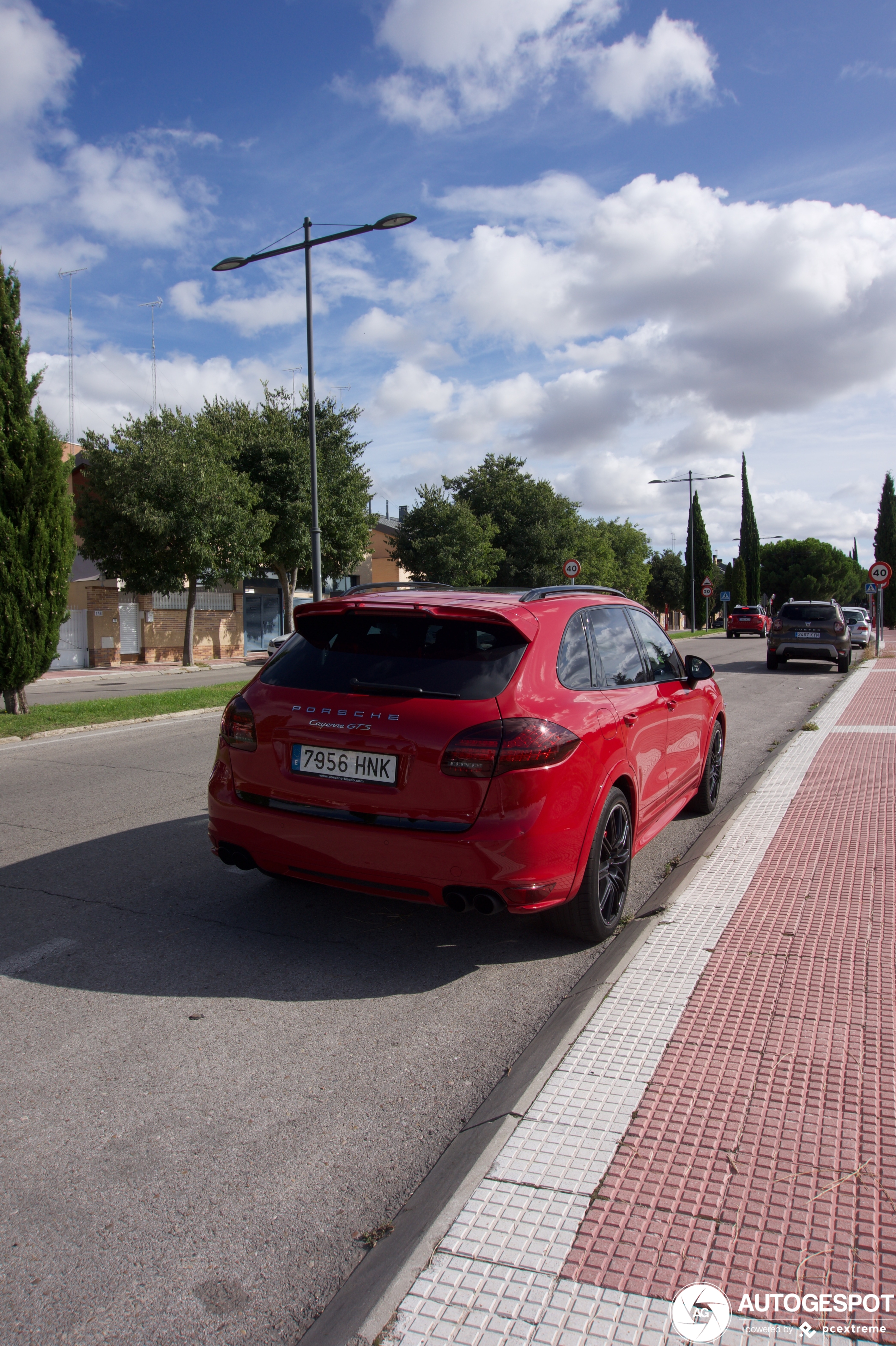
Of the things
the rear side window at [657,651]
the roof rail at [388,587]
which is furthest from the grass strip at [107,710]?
the rear side window at [657,651]

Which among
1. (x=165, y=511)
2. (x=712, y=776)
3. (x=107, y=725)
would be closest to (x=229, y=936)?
(x=712, y=776)

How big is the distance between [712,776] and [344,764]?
379 cm

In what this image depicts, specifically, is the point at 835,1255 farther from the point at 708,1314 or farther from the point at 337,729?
the point at 337,729

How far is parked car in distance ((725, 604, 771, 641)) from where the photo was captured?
41.4 meters

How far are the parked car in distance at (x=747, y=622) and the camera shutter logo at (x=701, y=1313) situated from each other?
41.0 m

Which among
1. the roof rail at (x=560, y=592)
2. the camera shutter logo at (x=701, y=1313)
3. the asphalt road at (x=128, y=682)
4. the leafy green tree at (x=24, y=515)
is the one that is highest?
the leafy green tree at (x=24, y=515)

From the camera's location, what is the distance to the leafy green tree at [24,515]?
1163 cm

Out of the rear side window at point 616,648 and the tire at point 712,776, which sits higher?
the rear side window at point 616,648

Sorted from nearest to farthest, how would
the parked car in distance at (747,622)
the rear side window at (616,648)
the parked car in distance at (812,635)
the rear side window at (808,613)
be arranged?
the rear side window at (616,648) < the parked car in distance at (812,635) < the rear side window at (808,613) < the parked car in distance at (747,622)

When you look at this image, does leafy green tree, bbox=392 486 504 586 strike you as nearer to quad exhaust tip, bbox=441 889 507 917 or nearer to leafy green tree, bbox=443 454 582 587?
leafy green tree, bbox=443 454 582 587

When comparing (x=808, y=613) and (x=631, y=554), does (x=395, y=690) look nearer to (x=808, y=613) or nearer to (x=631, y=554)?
(x=808, y=613)

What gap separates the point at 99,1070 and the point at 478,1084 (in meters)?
1.28

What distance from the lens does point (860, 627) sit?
31062mm

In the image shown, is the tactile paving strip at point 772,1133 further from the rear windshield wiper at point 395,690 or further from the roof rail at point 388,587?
the roof rail at point 388,587
